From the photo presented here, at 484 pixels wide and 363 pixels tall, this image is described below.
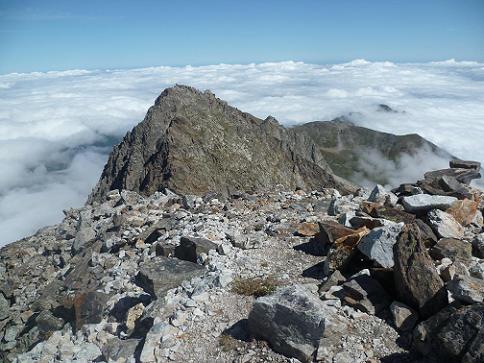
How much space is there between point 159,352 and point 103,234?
39.1ft

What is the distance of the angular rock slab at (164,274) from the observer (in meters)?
12.9

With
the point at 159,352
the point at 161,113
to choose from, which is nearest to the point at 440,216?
the point at 159,352

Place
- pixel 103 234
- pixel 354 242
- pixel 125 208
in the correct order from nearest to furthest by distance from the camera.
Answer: pixel 354 242
pixel 103 234
pixel 125 208

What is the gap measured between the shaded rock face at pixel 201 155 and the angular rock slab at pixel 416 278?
3216 centimetres

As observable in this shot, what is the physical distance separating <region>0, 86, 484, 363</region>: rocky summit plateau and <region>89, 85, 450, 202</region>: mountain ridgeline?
18.5m

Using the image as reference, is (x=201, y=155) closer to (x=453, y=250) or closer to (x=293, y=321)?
(x=453, y=250)

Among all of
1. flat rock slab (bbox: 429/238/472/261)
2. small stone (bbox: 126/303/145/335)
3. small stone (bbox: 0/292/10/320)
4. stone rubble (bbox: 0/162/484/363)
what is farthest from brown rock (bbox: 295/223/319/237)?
small stone (bbox: 0/292/10/320)

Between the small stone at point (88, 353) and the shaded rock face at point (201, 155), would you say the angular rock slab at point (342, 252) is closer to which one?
Result: the small stone at point (88, 353)

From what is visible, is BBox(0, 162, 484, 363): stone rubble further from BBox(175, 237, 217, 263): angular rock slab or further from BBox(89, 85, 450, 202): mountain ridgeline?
BBox(89, 85, 450, 202): mountain ridgeline

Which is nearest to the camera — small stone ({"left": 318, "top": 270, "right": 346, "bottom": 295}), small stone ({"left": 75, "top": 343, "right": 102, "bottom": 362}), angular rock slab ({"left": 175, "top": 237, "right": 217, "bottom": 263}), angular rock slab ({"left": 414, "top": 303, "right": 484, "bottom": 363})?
angular rock slab ({"left": 414, "top": 303, "right": 484, "bottom": 363})

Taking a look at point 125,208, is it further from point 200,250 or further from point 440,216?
point 440,216

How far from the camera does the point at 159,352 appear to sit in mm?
9961

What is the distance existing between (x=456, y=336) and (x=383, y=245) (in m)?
3.52

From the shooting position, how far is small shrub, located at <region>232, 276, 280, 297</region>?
38.0 feet
